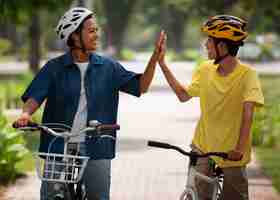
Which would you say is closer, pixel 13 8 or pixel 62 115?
pixel 62 115

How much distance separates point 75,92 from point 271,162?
8.67 metres

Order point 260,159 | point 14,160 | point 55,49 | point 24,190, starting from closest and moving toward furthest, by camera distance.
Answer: point 24,190, point 14,160, point 260,159, point 55,49

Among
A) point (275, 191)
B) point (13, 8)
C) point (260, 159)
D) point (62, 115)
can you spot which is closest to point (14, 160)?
point (275, 191)

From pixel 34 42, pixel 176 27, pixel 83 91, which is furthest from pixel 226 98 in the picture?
pixel 176 27

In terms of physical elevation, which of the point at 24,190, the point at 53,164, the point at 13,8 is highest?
the point at 13,8

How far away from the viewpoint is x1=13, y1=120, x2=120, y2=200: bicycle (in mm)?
5723

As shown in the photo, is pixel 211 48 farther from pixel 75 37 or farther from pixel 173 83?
pixel 75 37

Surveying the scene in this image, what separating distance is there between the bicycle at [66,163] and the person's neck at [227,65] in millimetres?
709

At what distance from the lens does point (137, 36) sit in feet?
497

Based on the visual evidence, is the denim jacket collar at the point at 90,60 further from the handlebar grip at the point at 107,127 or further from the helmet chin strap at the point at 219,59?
the helmet chin strap at the point at 219,59

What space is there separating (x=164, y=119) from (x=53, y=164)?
16.2 meters

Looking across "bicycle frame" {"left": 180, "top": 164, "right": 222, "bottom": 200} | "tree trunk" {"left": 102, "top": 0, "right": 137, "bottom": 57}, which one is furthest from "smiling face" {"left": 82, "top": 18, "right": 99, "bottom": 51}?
"tree trunk" {"left": 102, "top": 0, "right": 137, "bottom": 57}

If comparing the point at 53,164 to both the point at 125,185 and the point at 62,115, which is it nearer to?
the point at 62,115

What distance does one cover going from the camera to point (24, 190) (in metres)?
11.2
